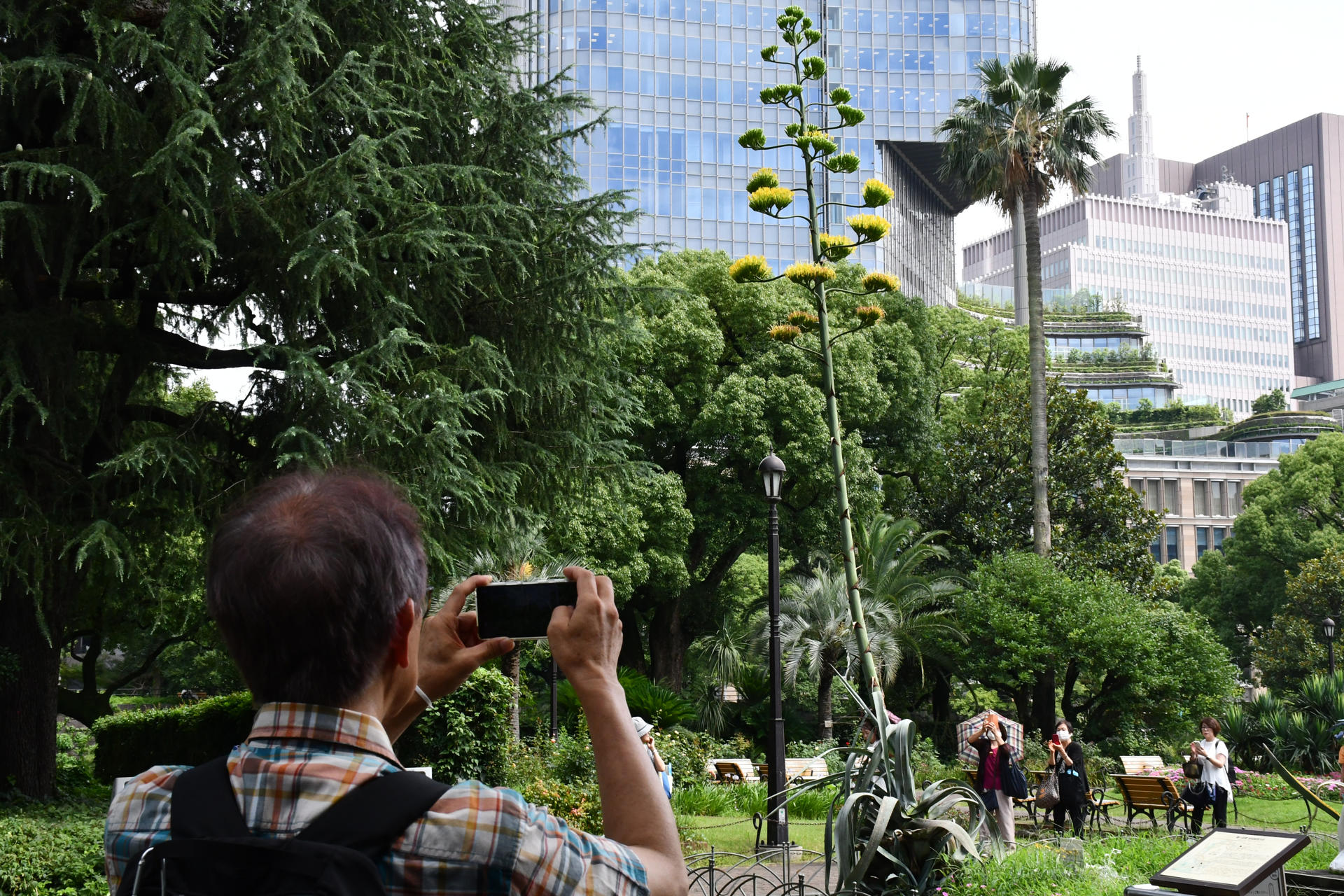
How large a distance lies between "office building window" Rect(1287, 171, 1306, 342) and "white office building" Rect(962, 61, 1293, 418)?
28.5m

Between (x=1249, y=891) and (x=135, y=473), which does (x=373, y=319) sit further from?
(x=1249, y=891)

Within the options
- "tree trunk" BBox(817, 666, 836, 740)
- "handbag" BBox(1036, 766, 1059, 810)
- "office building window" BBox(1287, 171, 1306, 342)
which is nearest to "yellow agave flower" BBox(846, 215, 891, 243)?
"handbag" BBox(1036, 766, 1059, 810)

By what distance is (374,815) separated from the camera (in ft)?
4.27

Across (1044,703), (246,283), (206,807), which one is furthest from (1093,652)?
(206,807)

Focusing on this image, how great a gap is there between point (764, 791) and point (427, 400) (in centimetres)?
930

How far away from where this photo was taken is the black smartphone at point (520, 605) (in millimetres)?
1694

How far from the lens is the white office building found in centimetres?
14112

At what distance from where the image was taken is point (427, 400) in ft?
37.3

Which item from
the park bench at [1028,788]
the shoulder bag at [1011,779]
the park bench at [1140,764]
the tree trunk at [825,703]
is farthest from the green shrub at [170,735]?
Result: the park bench at [1140,764]

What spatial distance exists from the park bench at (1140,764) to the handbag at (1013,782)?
914 cm

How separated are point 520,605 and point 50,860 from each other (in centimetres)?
812

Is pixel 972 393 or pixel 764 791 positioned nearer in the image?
pixel 764 791

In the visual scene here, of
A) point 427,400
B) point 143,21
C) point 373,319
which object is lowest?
point 427,400

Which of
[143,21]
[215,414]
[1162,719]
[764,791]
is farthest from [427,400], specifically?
[1162,719]
